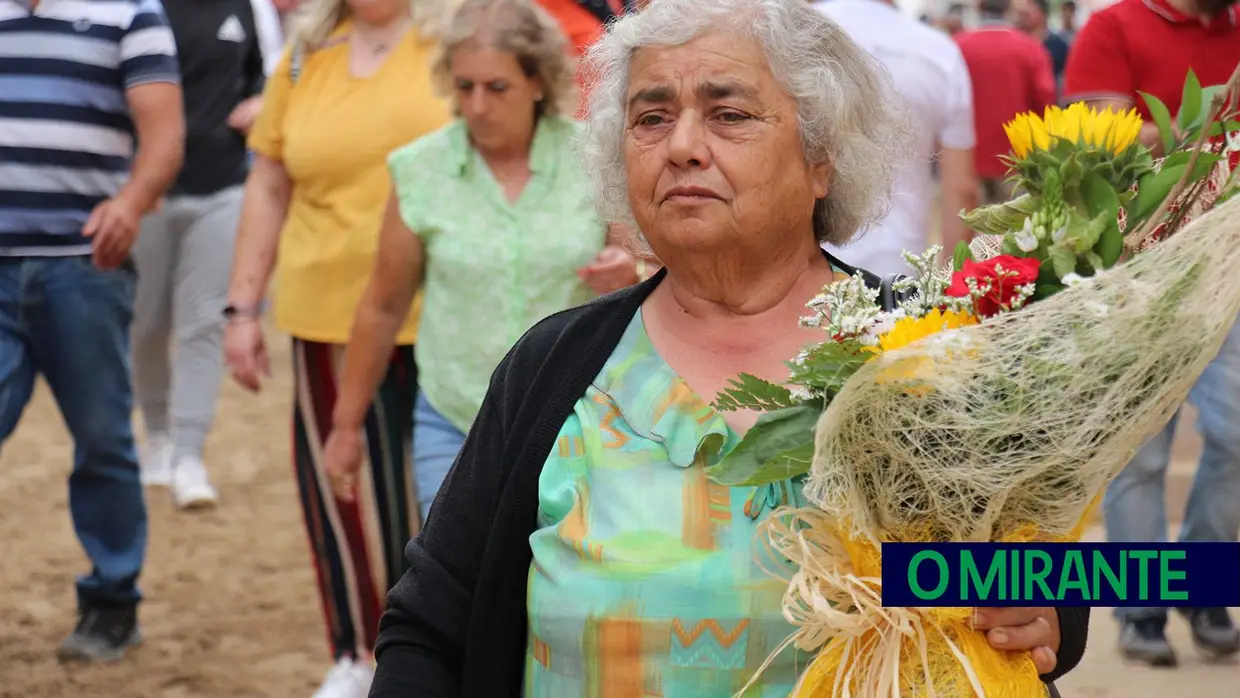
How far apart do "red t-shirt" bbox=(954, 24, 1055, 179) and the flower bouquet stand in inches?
330

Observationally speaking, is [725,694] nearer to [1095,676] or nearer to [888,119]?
[888,119]

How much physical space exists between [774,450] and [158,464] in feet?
21.7

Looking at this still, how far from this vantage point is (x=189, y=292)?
786cm

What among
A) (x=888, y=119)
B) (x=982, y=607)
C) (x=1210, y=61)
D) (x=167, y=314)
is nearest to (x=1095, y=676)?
(x=1210, y=61)

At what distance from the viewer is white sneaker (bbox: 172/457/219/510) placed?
315 inches

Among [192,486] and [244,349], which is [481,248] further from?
[192,486]

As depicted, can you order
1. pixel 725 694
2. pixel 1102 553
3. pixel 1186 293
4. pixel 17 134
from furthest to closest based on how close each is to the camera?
pixel 17 134
pixel 725 694
pixel 1102 553
pixel 1186 293

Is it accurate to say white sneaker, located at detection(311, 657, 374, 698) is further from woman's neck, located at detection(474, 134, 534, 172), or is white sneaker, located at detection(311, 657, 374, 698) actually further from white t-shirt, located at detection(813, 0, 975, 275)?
white t-shirt, located at detection(813, 0, 975, 275)

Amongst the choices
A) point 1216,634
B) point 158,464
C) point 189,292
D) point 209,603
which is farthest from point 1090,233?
point 158,464

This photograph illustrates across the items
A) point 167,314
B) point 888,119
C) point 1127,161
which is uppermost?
point 167,314

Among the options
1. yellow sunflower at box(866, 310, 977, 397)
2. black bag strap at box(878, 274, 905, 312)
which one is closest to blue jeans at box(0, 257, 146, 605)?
black bag strap at box(878, 274, 905, 312)

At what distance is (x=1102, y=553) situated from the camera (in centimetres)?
208

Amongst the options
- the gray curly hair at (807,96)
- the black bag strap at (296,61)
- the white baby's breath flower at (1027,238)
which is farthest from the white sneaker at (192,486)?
the white baby's breath flower at (1027,238)

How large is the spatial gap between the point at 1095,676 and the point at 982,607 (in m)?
3.39
